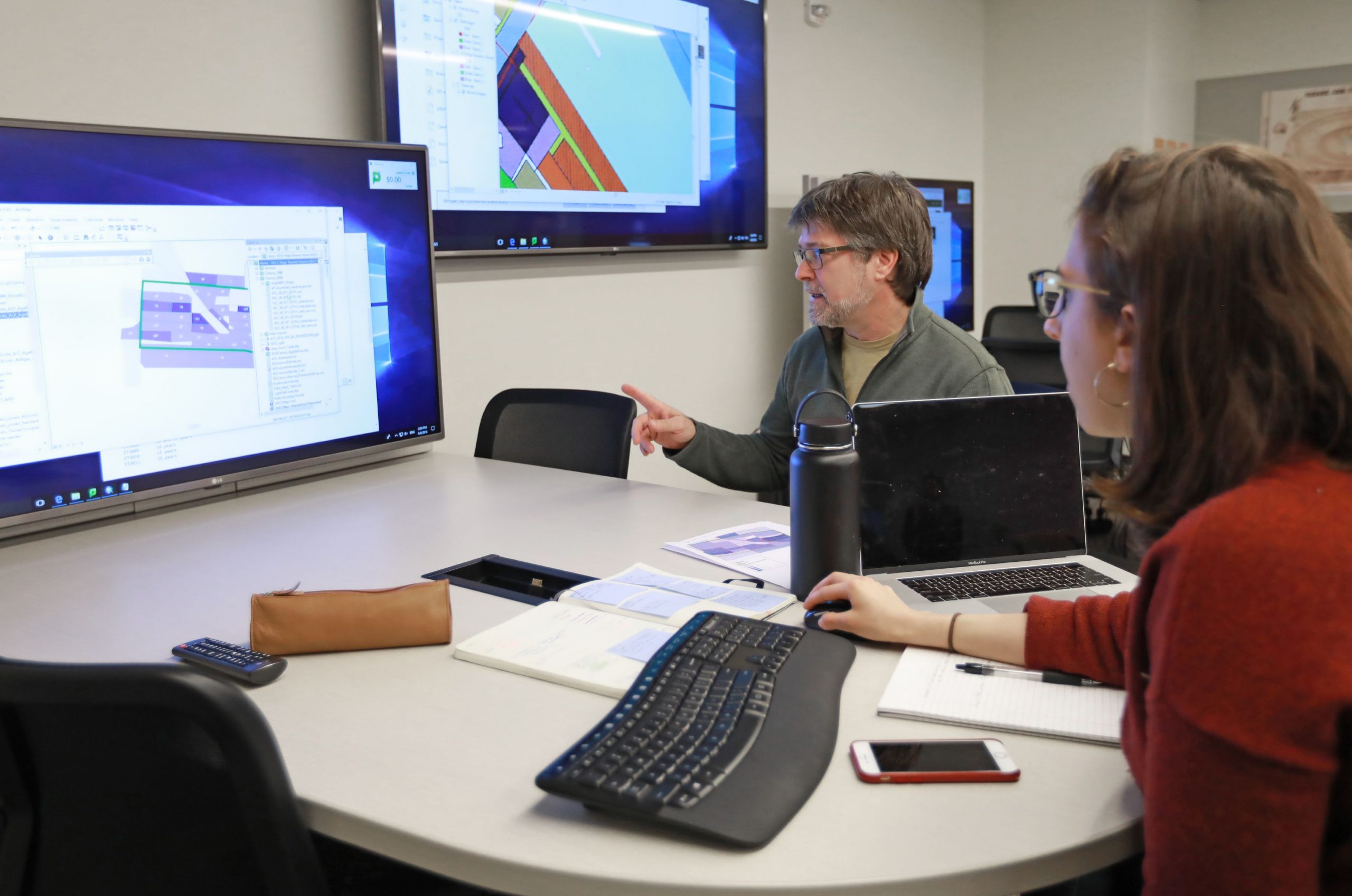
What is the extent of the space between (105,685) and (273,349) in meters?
1.34

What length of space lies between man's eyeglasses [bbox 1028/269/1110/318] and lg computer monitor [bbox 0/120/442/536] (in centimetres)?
138

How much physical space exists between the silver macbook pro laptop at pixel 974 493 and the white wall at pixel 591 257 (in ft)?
5.91

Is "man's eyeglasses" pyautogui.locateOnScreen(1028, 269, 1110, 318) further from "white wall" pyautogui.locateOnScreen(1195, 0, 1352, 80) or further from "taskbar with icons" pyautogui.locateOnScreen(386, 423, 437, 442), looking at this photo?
"white wall" pyautogui.locateOnScreen(1195, 0, 1352, 80)

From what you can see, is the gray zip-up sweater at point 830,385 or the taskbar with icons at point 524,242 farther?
the taskbar with icons at point 524,242

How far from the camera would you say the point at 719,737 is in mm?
897

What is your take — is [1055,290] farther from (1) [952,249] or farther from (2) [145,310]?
(1) [952,249]

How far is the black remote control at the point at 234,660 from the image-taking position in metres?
1.11

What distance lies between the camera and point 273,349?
76.3 inches

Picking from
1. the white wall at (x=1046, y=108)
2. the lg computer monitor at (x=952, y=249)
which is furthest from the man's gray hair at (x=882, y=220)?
the white wall at (x=1046, y=108)

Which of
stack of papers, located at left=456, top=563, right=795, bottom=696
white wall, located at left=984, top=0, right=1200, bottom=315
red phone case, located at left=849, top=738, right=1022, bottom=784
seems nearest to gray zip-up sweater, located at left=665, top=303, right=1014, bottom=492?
stack of papers, located at left=456, top=563, right=795, bottom=696

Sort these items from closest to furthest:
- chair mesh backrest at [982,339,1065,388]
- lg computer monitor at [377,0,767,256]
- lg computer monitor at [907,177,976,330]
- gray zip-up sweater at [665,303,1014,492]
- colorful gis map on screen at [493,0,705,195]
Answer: gray zip-up sweater at [665,303,1014,492] < lg computer monitor at [377,0,767,256] < colorful gis map on screen at [493,0,705,195] < chair mesh backrest at [982,339,1065,388] < lg computer monitor at [907,177,976,330]

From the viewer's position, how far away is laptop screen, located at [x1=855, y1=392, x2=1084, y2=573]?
57.6 inches

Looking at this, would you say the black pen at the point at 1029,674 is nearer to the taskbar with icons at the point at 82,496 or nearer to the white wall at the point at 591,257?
the taskbar with icons at the point at 82,496

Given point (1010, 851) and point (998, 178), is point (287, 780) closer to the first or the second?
point (1010, 851)
